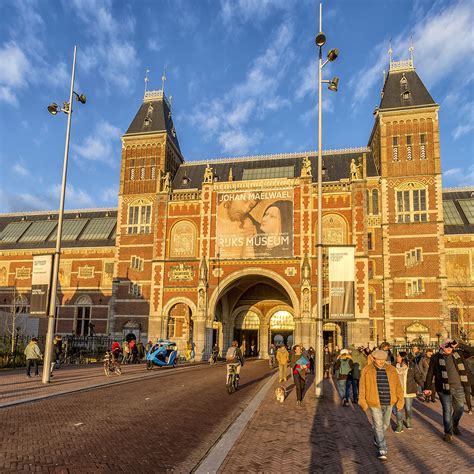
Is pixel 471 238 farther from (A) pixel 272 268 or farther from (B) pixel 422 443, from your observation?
(B) pixel 422 443

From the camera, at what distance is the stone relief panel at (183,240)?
4056 cm

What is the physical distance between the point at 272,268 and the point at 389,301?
1002 cm

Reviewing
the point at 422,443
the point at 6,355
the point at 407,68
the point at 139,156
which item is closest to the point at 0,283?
the point at 139,156

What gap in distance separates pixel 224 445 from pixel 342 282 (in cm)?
948

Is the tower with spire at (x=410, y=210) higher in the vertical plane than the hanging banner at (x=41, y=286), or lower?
higher

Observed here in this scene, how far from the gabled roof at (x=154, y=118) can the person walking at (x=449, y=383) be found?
130 ft

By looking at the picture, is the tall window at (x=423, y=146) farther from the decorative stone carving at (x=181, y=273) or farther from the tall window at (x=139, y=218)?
the tall window at (x=139, y=218)

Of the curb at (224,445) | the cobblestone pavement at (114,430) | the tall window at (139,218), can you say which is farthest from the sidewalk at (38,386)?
the tall window at (139,218)

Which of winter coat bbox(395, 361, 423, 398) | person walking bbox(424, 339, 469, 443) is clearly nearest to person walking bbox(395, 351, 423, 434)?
winter coat bbox(395, 361, 423, 398)

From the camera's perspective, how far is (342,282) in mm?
16516

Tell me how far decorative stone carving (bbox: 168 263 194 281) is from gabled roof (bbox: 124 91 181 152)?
47.1ft

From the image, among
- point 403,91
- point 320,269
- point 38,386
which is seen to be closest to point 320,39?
point 320,269

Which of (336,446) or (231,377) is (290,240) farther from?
(336,446)

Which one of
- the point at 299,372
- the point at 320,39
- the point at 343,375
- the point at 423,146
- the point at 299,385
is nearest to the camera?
the point at 299,385
